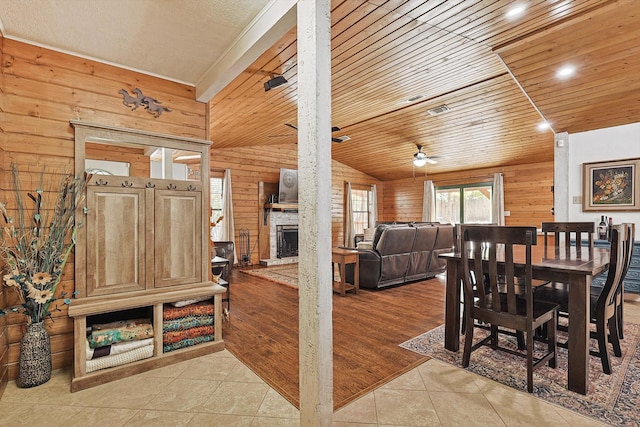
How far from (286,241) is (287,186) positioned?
1397 millimetres

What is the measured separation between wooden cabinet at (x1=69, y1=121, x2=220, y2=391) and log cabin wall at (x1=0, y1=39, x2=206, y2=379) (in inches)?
5.4

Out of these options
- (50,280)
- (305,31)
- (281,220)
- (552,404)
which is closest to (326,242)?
(305,31)

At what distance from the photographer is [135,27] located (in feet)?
7.07

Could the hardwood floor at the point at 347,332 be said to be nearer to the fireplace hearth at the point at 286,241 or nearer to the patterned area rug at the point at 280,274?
the patterned area rug at the point at 280,274

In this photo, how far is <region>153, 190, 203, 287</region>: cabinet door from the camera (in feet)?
8.92

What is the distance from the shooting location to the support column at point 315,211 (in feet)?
5.00

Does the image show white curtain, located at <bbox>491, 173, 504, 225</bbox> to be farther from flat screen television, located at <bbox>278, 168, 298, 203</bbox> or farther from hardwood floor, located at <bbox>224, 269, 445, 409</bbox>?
flat screen television, located at <bbox>278, 168, 298, 203</bbox>

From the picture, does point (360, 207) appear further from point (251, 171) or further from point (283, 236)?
point (251, 171)

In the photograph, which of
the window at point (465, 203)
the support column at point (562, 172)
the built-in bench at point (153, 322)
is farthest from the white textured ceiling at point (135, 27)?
the window at point (465, 203)

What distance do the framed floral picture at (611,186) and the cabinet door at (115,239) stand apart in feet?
19.4

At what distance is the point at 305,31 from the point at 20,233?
7.68 ft

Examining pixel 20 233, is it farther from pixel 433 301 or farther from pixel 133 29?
pixel 433 301

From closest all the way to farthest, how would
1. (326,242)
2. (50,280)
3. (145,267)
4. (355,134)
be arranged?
(326,242) → (50,280) → (145,267) → (355,134)

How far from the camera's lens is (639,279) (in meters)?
4.21
